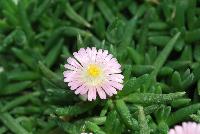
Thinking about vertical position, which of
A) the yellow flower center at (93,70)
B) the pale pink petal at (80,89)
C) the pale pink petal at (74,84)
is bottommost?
the pale pink petal at (80,89)

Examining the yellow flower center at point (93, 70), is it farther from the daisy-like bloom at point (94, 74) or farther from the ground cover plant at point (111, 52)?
the ground cover plant at point (111, 52)

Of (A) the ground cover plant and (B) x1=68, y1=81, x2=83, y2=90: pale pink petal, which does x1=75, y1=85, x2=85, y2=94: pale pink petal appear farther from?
(A) the ground cover plant

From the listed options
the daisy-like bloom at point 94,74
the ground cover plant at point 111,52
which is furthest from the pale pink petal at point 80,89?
the ground cover plant at point 111,52

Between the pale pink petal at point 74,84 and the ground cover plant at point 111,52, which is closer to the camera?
the pale pink petal at point 74,84

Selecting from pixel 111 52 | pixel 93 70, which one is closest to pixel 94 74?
pixel 93 70

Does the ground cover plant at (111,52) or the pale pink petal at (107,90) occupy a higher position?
the ground cover plant at (111,52)

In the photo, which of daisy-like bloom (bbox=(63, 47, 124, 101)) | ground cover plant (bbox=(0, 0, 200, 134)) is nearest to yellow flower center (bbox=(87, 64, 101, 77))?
daisy-like bloom (bbox=(63, 47, 124, 101))

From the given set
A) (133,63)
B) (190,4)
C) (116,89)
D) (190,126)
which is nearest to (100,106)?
(116,89)

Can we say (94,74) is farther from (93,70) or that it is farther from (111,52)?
(111,52)
